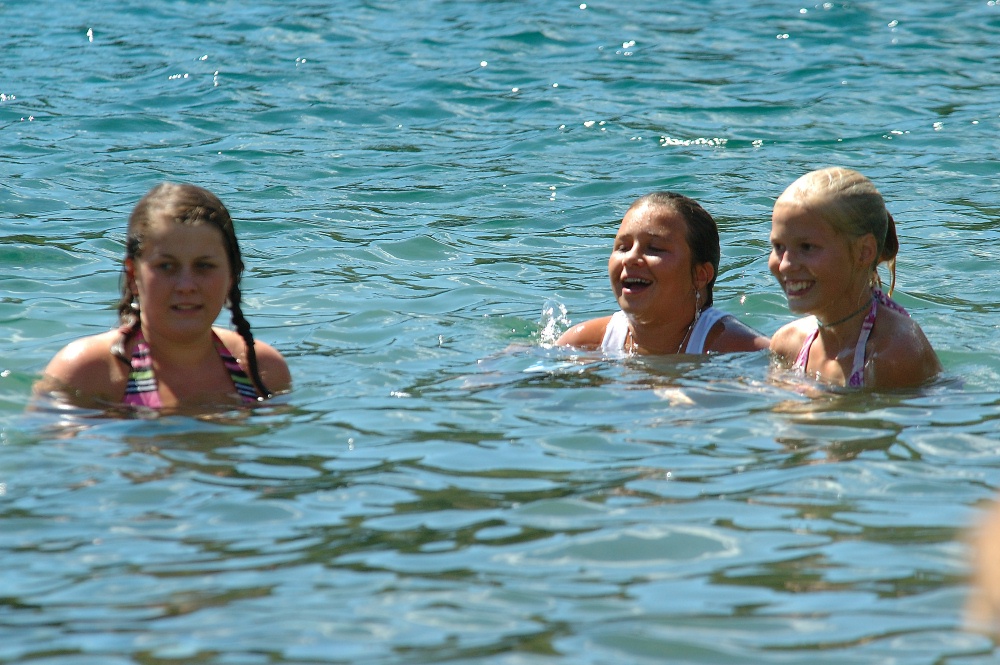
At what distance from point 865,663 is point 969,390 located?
2876 mm

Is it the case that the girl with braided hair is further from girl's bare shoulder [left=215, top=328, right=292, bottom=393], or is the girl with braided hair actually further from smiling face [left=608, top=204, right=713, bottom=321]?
smiling face [left=608, top=204, right=713, bottom=321]

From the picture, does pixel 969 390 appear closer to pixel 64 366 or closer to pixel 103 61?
pixel 64 366

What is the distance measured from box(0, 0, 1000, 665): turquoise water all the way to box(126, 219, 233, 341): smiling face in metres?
0.43

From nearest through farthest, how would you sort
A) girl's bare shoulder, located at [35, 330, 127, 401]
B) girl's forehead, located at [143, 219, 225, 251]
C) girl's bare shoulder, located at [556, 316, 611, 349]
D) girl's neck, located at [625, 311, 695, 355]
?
girl's forehead, located at [143, 219, 225, 251] → girl's bare shoulder, located at [35, 330, 127, 401] → girl's neck, located at [625, 311, 695, 355] → girl's bare shoulder, located at [556, 316, 611, 349]

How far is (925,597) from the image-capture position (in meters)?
3.37

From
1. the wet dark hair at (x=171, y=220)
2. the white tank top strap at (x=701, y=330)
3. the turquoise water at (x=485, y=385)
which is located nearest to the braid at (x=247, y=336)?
the wet dark hair at (x=171, y=220)

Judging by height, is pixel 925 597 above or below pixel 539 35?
below

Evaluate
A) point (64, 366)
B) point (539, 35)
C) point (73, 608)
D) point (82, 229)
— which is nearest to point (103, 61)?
point (539, 35)

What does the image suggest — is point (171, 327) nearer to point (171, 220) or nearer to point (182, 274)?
point (182, 274)

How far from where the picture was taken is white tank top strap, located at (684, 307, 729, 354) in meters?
6.32

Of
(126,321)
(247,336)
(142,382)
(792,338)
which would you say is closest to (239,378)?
(247,336)

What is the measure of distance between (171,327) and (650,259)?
2233 mm

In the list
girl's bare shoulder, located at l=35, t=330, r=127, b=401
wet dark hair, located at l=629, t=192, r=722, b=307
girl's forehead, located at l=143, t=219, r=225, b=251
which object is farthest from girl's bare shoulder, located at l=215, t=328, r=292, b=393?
wet dark hair, located at l=629, t=192, r=722, b=307

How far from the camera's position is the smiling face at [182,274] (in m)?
5.07
